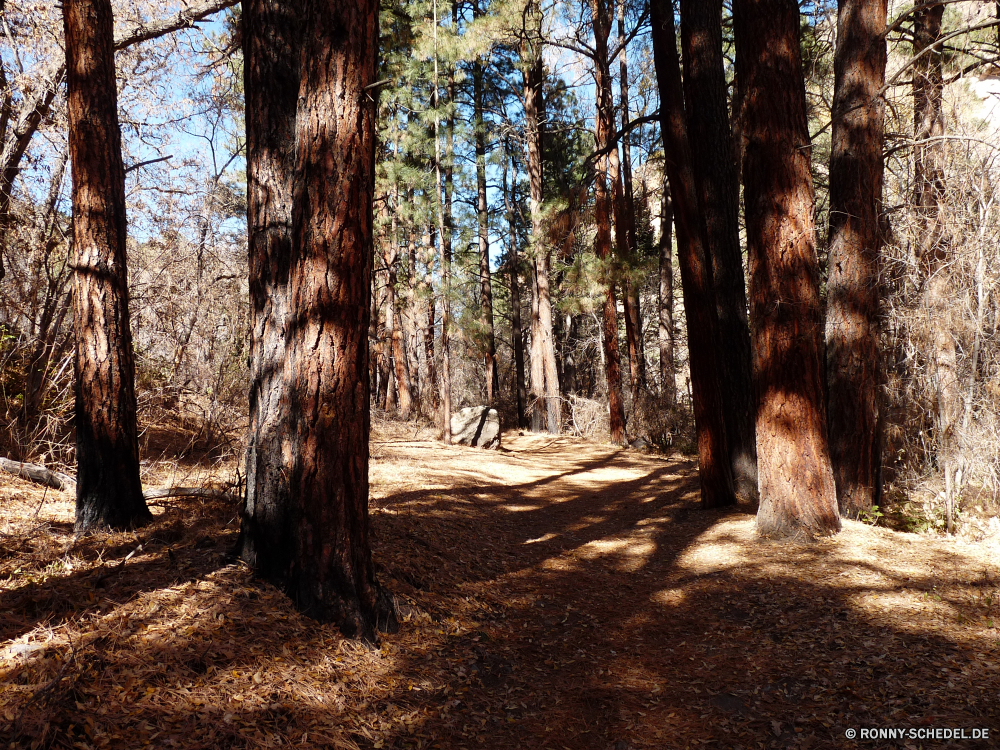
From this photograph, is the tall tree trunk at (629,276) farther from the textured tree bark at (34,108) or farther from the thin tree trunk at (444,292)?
the textured tree bark at (34,108)

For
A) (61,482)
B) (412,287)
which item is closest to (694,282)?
(61,482)

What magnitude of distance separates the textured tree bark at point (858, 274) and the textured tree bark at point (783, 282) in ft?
2.78

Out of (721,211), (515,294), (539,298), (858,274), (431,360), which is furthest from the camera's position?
(515,294)

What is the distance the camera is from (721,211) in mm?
7508

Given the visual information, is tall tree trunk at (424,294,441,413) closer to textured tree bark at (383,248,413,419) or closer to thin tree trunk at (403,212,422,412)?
thin tree trunk at (403,212,422,412)

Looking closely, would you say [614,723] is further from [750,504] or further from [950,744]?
[750,504]

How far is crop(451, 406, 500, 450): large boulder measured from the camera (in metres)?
14.8

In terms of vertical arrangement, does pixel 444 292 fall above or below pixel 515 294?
below

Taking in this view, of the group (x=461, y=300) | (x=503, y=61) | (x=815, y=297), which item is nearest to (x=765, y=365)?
(x=815, y=297)

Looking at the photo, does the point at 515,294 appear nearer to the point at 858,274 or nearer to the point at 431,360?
the point at 431,360

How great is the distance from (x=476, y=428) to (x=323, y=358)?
11.5m

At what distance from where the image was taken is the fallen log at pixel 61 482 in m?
5.41

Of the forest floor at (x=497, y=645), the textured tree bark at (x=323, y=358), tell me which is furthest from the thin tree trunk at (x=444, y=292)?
the textured tree bark at (x=323, y=358)

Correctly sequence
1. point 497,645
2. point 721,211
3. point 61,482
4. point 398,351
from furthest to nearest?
point 398,351 < point 721,211 < point 61,482 < point 497,645
